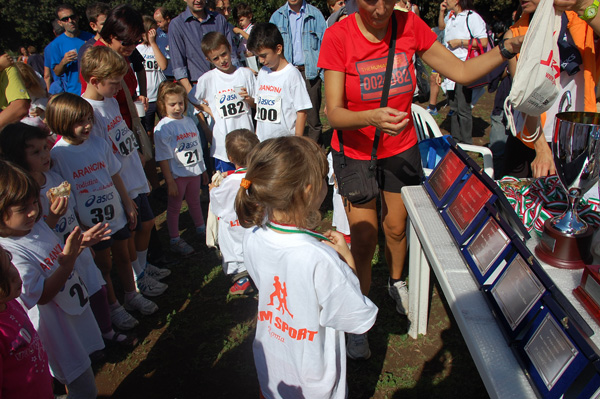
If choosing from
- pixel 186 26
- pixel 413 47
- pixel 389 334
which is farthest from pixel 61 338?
pixel 186 26

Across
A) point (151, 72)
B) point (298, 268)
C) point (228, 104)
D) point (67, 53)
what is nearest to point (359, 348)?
point (298, 268)

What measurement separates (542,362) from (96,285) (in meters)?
2.30

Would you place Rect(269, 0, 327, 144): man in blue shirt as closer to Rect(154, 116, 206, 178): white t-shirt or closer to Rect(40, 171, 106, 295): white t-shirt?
Rect(154, 116, 206, 178): white t-shirt

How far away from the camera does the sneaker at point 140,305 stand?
10.9 feet

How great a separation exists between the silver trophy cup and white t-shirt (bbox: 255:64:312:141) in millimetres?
2562

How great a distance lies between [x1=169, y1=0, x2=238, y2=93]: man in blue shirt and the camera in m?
4.98

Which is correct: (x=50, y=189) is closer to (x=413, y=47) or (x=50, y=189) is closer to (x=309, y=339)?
(x=309, y=339)

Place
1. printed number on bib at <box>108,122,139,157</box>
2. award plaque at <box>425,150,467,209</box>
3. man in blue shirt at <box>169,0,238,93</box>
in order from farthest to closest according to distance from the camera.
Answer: man in blue shirt at <box>169,0,238,93</box> < printed number on bib at <box>108,122,139,157</box> < award plaque at <box>425,150,467,209</box>

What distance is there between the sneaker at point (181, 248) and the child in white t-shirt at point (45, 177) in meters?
1.46

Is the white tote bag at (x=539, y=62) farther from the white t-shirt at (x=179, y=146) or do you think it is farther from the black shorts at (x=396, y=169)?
the white t-shirt at (x=179, y=146)

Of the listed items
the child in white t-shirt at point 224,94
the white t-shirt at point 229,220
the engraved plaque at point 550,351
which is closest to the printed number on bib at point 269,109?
the child in white t-shirt at point 224,94

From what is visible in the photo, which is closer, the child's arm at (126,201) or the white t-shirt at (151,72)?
the child's arm at (126,201)

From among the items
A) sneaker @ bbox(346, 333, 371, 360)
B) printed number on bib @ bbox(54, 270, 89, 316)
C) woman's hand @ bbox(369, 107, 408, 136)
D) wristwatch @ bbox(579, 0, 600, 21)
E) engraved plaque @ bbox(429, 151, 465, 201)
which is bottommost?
sneaker @ bbox(346, 333, 371, 360)

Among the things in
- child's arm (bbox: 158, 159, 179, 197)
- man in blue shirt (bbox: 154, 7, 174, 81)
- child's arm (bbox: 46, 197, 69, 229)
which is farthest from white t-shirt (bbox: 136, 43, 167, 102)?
child's arm (bbox: 46, 197, 69, 229)
